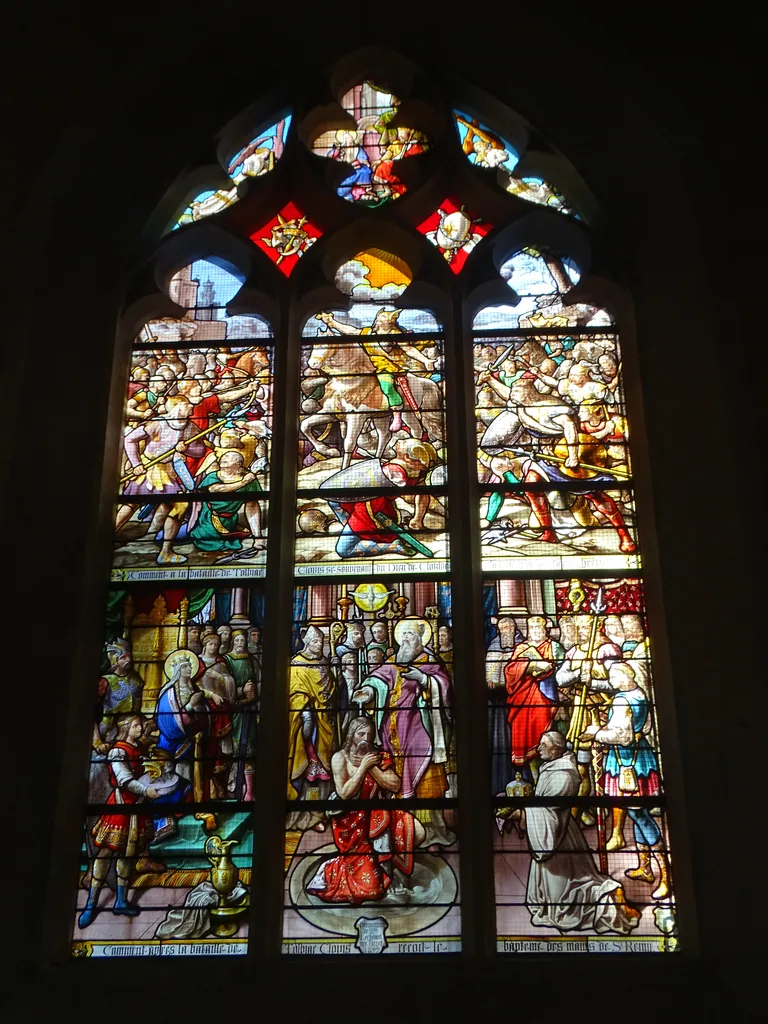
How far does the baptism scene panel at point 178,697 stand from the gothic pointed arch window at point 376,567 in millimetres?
11

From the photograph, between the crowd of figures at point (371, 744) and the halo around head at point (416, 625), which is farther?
the halo around head at point (416, 625)

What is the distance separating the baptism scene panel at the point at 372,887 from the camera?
4984mm

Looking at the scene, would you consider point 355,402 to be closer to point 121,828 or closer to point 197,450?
point 197,450

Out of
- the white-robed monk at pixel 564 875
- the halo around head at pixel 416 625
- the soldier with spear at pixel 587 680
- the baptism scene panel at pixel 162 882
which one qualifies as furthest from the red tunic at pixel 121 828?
the soldier with spear at pixel 587 680

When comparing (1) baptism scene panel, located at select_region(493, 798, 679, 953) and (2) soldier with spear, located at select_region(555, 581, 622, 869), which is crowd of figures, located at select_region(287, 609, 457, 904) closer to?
(1) baptism scene panel, located at select_region(493, 798, 679, 953)

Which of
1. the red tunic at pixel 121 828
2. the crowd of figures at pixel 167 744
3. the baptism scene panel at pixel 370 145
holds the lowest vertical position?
the red tunic at pixel 121 828

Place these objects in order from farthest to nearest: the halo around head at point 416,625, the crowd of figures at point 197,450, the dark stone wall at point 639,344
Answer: the crowd of figures at point 197,450 < the halo around head at point 416,625 < the dark stone wall at point 639,344

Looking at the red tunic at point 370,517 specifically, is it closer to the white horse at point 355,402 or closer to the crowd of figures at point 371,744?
the white horse at point 355,402

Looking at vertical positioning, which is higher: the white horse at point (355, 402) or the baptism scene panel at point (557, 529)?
the white horse at point (355, 402)

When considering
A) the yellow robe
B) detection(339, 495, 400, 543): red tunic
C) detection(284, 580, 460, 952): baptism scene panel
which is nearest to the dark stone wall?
detection(284, 580, 460, 952): baptism scene panel

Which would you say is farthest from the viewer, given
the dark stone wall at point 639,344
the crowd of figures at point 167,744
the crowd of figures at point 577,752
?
the crowd of figures at point 167,744

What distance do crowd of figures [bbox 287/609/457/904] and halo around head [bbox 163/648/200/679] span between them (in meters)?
0.38

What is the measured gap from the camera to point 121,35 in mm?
6727

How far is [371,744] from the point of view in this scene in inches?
211
